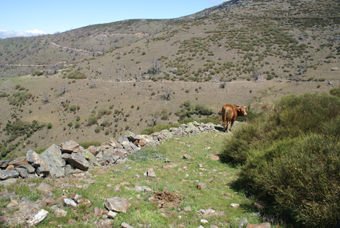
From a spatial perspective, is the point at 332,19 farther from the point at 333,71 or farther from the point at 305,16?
the point at 333,71

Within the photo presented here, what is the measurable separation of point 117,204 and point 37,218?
5.06 ft

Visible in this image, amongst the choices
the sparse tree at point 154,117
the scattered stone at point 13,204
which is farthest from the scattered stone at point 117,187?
the sparse tree at point 154,117

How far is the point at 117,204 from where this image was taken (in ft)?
14.6

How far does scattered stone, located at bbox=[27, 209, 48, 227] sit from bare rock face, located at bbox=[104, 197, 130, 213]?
3.97 ft

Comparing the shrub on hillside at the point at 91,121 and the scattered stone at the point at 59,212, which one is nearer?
the scattered stone at the point at 59,212

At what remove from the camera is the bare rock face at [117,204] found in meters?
4.31

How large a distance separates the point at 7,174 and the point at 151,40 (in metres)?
66.2

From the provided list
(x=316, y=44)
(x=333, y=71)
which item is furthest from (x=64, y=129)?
(x=316, y=44)

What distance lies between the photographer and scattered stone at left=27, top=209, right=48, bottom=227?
356 centimetres

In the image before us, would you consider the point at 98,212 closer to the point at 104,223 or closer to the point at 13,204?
the point at 104,223

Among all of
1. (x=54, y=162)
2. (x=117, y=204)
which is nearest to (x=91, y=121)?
(x=54, y=162)

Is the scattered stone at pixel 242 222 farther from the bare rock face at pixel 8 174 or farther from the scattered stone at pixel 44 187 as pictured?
the bare rock face at pixel 8 174

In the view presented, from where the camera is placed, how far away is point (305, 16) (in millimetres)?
60344

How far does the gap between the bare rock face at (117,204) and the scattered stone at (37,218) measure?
3.97 ft
